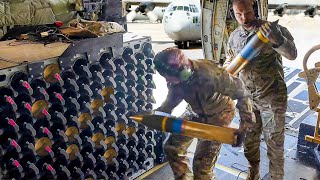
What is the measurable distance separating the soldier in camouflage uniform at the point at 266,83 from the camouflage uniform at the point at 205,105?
0.65 m

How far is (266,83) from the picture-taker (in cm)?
444

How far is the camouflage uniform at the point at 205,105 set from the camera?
374cm

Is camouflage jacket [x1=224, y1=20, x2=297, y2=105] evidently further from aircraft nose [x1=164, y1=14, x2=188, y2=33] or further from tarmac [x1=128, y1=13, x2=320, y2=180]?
aircraft nose [x1=164, y1=14, x2=188, y2=33]

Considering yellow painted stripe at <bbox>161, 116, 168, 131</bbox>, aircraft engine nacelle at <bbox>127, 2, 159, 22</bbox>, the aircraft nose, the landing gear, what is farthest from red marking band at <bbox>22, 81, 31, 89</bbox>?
aircraft engine nacelle at <bbox>127, 2, 159, 22</bbox>

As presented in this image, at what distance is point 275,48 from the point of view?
414cm

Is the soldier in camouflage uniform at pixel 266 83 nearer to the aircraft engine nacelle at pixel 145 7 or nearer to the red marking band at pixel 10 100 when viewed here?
the red marking band at pixel 10 100

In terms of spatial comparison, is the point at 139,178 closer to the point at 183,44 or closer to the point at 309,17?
the point at 183,44

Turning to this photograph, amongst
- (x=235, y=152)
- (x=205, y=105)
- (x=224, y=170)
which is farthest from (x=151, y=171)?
(x=205, y=105)

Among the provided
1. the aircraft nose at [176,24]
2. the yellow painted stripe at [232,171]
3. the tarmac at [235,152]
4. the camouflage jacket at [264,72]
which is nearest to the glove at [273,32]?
the camouflage jacket at [264,72]

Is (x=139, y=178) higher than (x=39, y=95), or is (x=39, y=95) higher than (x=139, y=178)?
(x=39, y=95)

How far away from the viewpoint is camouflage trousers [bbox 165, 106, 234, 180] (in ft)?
13.1

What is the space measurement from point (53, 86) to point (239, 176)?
9.94 ft

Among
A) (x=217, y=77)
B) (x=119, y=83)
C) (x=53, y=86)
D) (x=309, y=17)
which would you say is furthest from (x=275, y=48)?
(x=309, y=17)

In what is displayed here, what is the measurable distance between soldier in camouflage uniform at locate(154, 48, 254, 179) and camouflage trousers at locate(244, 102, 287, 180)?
67cm
